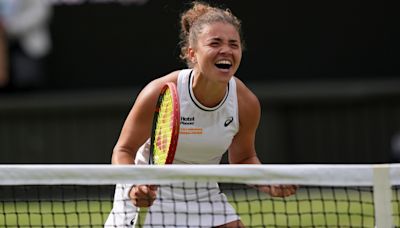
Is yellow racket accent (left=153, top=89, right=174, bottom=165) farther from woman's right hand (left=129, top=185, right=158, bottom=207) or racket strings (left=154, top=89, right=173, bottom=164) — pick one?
woman's right hand (left=129, top=185, right=158, bottom=207)

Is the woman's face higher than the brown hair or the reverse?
the reverse

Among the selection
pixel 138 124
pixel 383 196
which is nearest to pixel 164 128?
pixel 138 124

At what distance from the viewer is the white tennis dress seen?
637 centimetres

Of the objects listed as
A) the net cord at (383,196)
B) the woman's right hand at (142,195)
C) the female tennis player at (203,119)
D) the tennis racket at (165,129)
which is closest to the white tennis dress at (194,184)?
the female tennis player at (203,119)

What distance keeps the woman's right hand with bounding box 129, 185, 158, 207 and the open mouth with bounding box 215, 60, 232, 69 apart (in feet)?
2.46

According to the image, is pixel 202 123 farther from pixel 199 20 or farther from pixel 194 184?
pixel 199 20

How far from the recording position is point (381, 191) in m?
5.97

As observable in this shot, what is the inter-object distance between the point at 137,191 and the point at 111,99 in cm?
778

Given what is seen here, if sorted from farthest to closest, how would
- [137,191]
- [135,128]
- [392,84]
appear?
[392,84], [135,128], [137,191]

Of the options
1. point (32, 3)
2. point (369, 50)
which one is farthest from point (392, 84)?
point (32, 3)

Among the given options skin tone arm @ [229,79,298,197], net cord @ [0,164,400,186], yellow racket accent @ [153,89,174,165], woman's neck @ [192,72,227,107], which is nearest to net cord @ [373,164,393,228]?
net cord @ [0,164,400,186]

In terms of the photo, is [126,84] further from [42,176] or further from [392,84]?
[42,176]

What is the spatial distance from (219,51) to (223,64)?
78mm

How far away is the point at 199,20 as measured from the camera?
6355 mm
